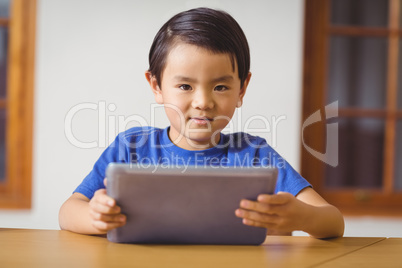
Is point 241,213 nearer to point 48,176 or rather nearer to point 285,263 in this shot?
point 285,263

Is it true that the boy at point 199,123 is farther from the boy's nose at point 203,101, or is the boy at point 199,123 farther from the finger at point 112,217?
the finger at point 112,217

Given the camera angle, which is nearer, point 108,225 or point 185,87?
point 108,225

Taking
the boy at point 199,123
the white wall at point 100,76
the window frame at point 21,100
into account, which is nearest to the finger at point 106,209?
the boy at point 199,123

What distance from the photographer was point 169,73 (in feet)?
3.60

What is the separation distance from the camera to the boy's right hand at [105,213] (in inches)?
28.5

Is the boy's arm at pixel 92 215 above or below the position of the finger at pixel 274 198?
below

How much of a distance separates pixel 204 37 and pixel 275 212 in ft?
1.55

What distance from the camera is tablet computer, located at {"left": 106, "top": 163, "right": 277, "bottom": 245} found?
2.31 feet

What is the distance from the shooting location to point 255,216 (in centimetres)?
75

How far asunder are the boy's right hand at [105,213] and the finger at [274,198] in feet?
0.71

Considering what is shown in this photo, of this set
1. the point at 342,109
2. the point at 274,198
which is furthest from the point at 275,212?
the point at 342,109

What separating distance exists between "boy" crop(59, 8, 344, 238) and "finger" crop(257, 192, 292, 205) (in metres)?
0.08

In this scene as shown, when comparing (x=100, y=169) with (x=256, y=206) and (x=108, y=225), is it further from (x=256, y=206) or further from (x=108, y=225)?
(x=256, y=206)

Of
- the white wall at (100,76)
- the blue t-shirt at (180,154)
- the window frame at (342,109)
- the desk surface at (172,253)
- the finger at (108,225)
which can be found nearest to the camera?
the desk surface at (172,253)
